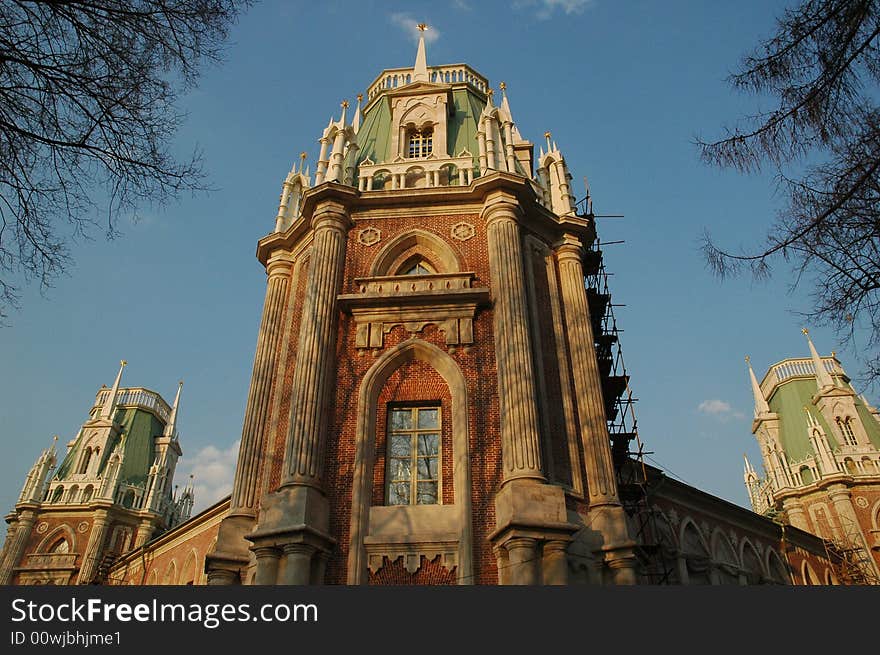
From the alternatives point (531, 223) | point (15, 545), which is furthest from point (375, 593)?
point (15, 545)

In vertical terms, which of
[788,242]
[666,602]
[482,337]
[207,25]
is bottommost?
[666,602]

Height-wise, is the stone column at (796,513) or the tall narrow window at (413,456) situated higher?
the stone column at (796,513)

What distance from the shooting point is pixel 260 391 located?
17562 mm

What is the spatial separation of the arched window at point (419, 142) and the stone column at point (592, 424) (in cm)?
624

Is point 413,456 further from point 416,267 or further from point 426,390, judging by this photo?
point 416,267

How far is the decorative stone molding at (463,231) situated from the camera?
18.6m

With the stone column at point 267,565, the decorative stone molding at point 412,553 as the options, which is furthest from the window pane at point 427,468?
the stone column at point 267,565

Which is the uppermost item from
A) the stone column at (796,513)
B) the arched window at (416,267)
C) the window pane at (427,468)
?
the arched window at (416,267)

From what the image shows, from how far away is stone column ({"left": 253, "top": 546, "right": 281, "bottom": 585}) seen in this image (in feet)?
43.2

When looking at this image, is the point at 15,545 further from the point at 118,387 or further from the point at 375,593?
the point at 375,593

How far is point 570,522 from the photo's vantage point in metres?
14.3

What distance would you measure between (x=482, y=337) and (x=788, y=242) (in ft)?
30.4

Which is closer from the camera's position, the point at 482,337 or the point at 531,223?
the point at 482,337

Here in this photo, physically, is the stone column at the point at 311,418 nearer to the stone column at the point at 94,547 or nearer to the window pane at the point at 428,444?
the window pane at the point at 428,444
